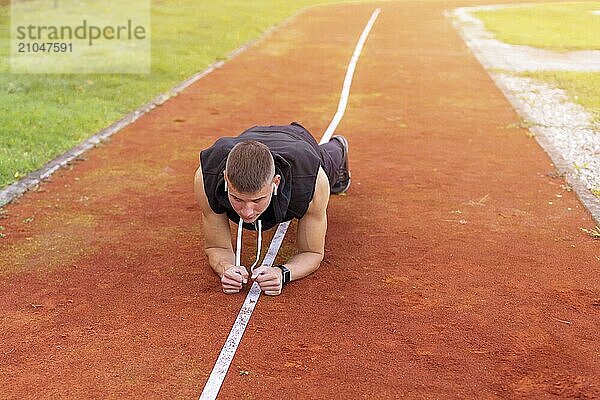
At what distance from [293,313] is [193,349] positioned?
28.2 inches

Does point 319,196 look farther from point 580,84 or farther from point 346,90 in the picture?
point 580,84

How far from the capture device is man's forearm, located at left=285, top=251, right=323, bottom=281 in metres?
5.33

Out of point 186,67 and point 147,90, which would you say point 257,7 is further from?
point 147,90

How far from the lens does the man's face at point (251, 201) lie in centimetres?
458

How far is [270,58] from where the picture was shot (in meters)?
16.7

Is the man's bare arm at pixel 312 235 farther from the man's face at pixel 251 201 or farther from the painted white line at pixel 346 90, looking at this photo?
the painted white line at pixel 346 90

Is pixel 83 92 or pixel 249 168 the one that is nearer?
pixel 249 168

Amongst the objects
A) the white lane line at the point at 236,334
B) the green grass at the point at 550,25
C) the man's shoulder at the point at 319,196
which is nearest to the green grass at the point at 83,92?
the white lane line at the point at 236,334

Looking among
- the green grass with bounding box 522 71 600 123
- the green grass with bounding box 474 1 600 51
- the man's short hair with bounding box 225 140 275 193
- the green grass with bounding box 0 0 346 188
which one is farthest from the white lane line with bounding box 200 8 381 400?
the green grass with bounding box 474 1 600 51

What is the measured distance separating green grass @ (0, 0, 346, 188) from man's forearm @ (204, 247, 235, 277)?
3.12 m

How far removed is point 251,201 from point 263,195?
0.25 ft

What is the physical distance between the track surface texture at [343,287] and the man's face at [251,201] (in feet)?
2.24

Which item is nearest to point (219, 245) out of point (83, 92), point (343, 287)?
point (343, 287)

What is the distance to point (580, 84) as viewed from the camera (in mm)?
13539
